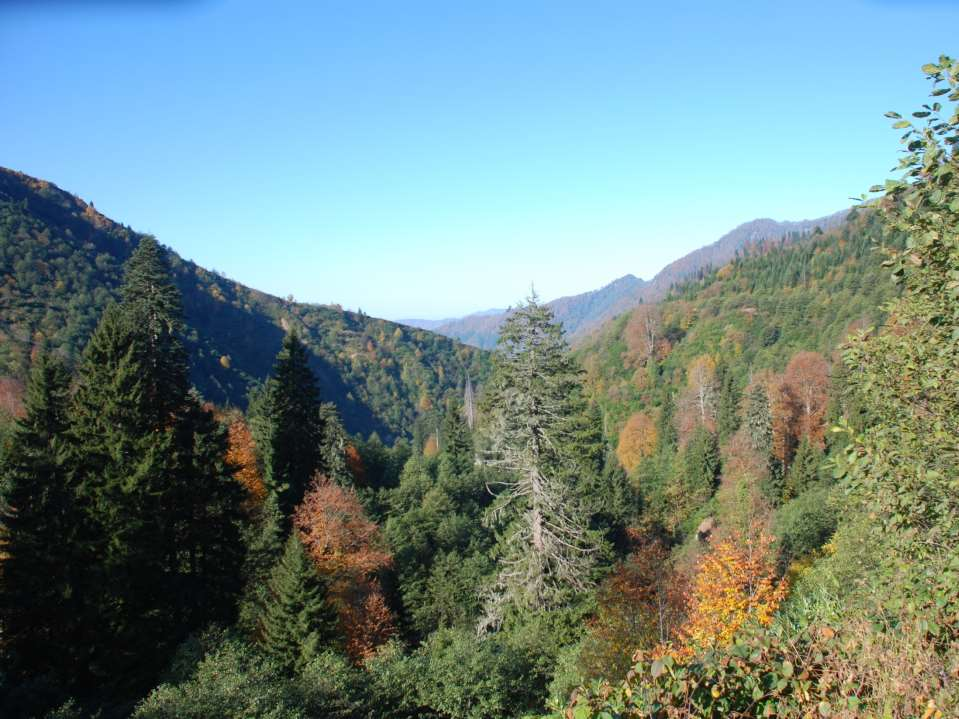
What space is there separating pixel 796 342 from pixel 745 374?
8646mm

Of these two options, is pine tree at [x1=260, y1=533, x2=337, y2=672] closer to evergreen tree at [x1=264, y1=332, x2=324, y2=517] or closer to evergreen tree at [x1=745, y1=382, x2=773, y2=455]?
evergreen tree at [x1=264, y1=332, x2=324, y2=517]

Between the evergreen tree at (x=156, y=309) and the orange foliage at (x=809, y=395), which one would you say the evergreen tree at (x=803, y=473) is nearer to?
the orange foliage at (x=809, y=395)

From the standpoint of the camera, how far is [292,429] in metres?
25.0

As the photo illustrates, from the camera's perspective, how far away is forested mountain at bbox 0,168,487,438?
254 ft

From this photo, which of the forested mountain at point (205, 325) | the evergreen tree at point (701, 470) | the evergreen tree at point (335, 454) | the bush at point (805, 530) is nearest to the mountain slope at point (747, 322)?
the evergreen tree at point (701, 470)

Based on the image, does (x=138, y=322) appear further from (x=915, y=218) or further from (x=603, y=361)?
(x=603, y=361)

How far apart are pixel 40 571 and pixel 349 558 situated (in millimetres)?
9993

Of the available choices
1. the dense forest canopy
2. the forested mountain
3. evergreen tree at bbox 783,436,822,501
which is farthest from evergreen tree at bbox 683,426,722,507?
the forested mountain

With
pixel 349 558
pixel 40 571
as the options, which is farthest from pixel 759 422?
pixel 40 571

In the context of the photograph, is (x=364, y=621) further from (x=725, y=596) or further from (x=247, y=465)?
(x=247, y=465)

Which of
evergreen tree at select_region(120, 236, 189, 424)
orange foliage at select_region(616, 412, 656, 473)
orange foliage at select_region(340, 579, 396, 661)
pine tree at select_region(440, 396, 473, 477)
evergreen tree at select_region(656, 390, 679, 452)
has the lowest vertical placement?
orange foliage at select_region(616, 412, 656, 473)

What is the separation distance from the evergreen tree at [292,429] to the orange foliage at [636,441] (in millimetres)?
51888

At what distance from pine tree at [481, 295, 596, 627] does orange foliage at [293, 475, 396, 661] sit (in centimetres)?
499

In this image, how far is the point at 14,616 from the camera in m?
13.2
